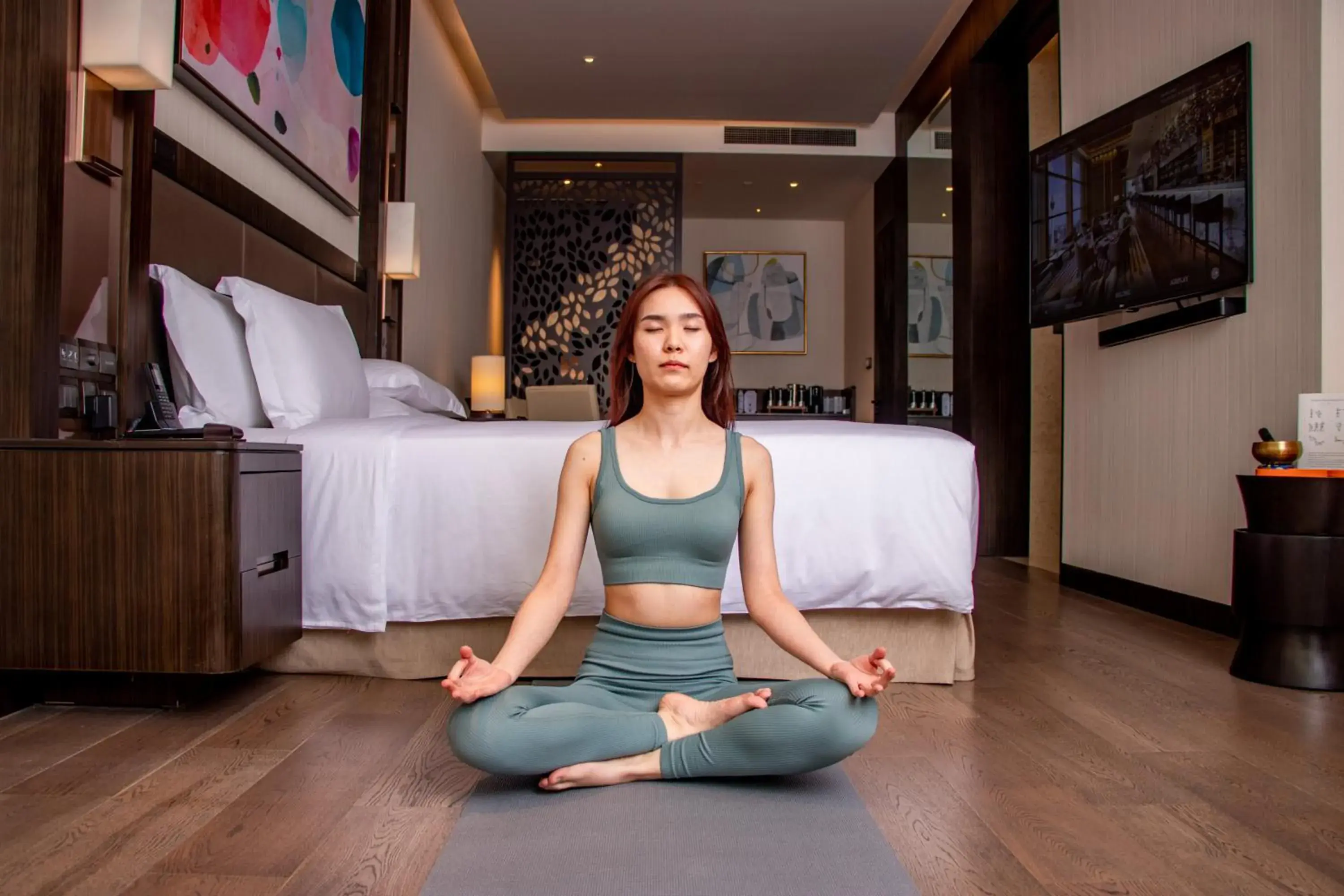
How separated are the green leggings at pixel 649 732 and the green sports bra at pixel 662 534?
200 mm

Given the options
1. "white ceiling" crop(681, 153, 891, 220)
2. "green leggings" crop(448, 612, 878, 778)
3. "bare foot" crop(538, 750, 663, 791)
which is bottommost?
"bare foot" crop(538, 750, 663, 791)

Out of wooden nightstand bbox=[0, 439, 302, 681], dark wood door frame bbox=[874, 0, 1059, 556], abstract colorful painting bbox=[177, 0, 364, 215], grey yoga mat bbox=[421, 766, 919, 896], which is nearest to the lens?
grey yoga mat bbox=[421, 766, 919, 896]

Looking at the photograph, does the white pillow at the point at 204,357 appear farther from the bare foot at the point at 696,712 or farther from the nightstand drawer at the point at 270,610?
the bare foot at the point at 696,712

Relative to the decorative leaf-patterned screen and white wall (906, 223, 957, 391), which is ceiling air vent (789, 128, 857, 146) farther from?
white wall (906, 223, 957, 391)

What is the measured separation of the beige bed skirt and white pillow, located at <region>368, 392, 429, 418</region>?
110 centimetres

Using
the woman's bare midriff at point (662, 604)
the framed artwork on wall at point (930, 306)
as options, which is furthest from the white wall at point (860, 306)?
the woman's bare midriff at point (662, 604)

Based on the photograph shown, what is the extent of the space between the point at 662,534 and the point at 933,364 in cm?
660

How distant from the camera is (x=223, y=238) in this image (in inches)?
107

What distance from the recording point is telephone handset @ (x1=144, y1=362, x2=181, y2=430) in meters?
2.20

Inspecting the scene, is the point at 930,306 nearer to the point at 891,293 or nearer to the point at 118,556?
the point at 891,293

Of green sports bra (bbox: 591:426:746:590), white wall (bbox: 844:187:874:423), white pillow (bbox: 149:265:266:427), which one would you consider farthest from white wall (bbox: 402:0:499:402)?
green sports bra (bbox: 591:426:746:590)

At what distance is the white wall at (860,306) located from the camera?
7820 mm

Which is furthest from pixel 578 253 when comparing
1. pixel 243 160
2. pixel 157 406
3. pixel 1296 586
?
pixel 1296 586

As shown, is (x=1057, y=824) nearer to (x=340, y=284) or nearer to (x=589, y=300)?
(x=340, y=284)
